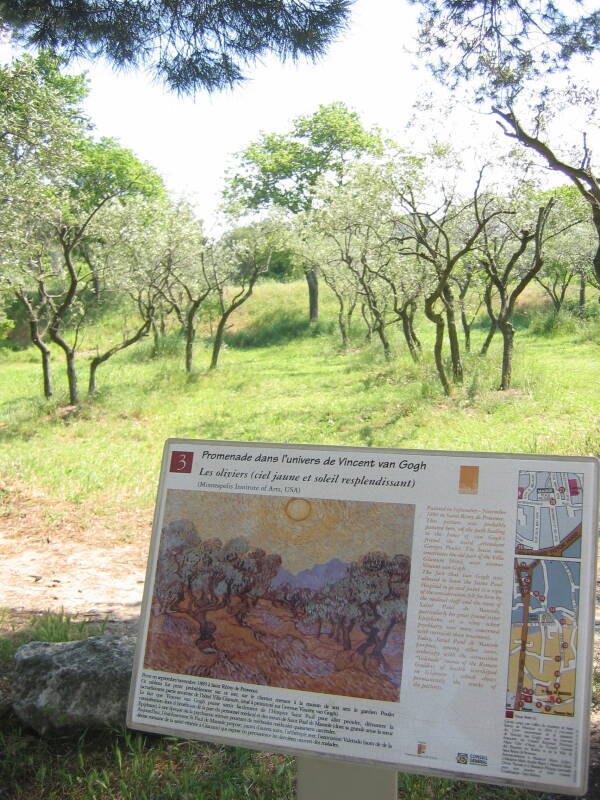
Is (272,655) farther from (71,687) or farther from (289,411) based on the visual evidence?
(289,411)

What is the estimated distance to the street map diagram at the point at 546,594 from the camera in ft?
6.40

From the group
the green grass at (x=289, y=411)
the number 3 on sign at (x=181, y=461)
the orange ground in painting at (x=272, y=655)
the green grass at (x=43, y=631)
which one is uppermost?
the green grass at (x=289, y=411)

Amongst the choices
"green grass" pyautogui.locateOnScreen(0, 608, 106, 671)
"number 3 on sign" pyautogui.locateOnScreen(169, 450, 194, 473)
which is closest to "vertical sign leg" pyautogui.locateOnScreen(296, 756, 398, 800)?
"number 3 on sign" pyautogui.locateOnScreen(169, 450, 194, 473)

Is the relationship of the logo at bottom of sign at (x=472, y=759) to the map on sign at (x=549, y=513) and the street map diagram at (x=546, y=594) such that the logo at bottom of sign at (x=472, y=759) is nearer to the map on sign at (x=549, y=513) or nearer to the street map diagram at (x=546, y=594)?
the street map diagram at (x=546, y=594)

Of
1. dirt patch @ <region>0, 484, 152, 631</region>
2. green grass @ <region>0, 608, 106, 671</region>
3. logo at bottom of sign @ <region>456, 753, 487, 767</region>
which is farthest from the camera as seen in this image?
dirt patch @ <region>0, 484, 152, 631</region>

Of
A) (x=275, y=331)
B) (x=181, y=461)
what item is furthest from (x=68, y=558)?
(x=275, y=331)

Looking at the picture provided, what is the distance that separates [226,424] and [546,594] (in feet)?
39.8

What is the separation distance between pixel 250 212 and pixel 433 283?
6896 mm

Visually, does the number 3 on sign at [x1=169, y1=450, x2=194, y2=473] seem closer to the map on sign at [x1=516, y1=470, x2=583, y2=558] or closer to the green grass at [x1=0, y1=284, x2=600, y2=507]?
the map on sign at [x1=516, y1=470, x2=583, y2=558]

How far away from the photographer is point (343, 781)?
220 cm

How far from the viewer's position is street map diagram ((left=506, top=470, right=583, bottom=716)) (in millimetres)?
1951

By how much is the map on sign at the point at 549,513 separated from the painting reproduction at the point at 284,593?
1.02ft

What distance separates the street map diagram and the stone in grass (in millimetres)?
1971

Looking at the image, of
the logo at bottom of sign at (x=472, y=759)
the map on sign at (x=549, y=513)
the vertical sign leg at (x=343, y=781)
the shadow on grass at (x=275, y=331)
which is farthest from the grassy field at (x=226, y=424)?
the shadow on grass at (x=275, y=331)
